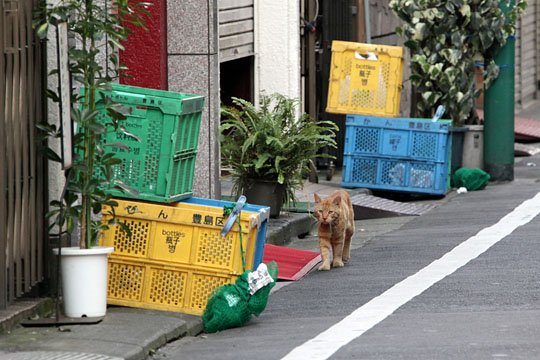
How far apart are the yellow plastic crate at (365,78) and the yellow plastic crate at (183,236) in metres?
7.33

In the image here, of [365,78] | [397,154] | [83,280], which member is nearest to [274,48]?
[365,78]

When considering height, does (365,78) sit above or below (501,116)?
above

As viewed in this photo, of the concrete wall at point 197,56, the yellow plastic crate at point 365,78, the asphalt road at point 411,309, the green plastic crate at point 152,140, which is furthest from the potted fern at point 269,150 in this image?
the green plastic crate at point 152,140

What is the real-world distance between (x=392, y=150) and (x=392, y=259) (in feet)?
15.5

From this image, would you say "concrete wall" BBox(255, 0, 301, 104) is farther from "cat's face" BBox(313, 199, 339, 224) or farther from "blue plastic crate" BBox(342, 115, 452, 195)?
"cat's face" BBox(313, 199, 339, 224)

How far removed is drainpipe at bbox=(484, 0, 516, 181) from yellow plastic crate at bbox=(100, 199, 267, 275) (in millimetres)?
9034

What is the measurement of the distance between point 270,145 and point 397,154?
3518 mm

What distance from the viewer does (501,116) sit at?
60.1 feet

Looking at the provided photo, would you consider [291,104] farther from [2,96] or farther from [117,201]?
[2,96]

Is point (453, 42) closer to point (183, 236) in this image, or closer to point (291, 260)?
point (291, 260)

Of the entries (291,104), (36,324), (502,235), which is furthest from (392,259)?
(36,324)

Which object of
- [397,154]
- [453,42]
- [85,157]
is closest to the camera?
[85,157]

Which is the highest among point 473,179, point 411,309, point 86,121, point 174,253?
point 86,121

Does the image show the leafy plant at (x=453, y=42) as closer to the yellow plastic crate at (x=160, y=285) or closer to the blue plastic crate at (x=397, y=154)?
the blue plastic crate at (x=397, y=154)
